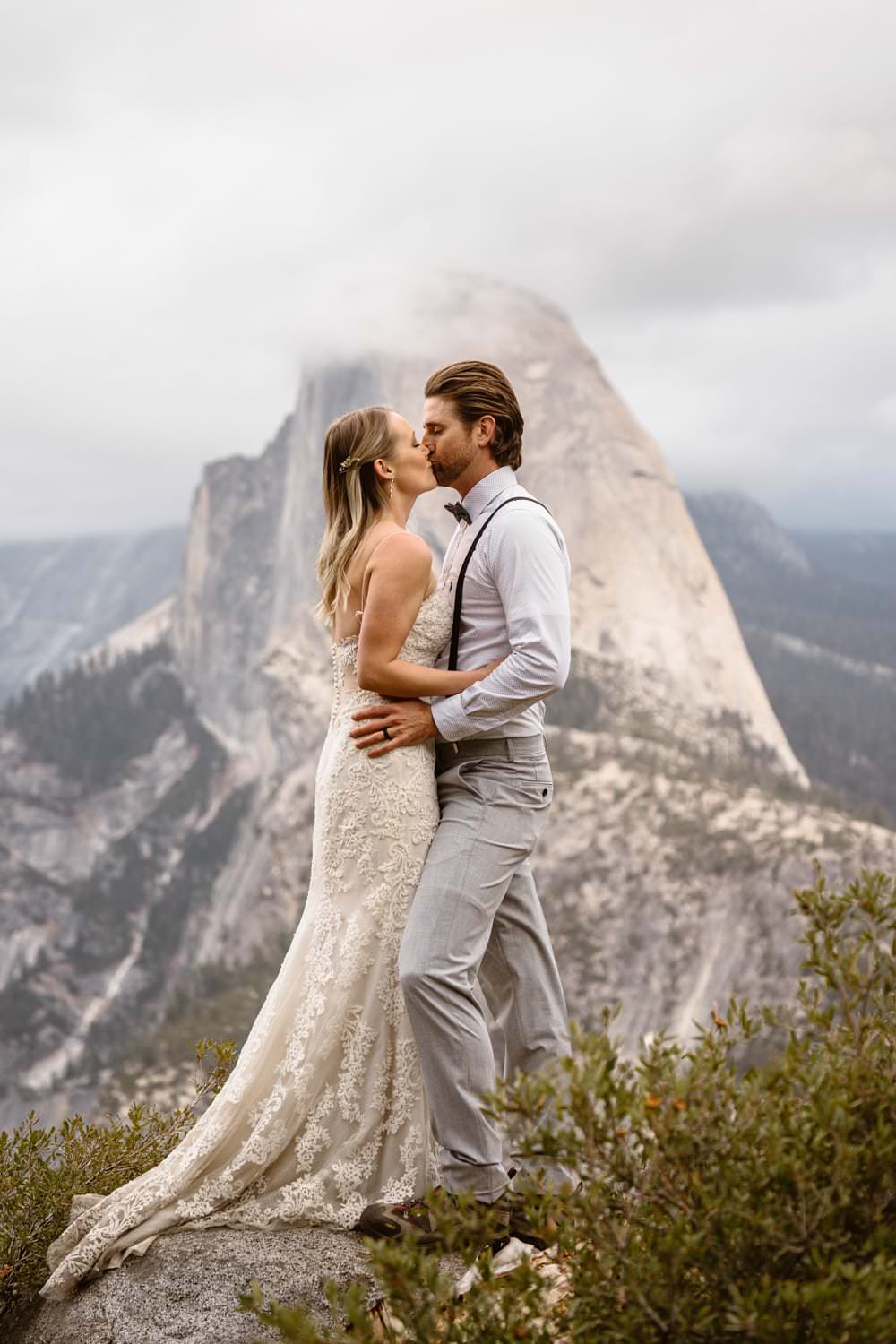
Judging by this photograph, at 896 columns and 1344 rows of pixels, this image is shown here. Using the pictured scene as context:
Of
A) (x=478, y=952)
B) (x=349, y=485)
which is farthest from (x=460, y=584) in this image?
(x=478, y=952)

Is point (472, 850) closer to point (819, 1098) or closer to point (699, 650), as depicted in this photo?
point (819, 1098)

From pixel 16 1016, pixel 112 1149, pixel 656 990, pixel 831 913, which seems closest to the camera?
pixel 831 913

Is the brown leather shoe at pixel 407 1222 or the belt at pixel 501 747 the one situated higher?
the belt at pixel 501 747

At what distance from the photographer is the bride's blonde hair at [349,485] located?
4.76 m

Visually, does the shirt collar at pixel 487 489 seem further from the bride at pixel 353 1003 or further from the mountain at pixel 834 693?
the mountain at pixel 834 693

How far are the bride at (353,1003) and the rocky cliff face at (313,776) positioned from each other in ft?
99.8

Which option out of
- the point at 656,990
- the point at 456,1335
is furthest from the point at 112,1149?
the point at 656,990

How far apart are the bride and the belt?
0.14 m

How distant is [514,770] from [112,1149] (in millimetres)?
2925

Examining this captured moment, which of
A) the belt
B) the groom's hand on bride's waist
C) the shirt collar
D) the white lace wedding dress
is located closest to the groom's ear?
the shirt collar

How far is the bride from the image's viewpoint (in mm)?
4633

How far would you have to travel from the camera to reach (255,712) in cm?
11675

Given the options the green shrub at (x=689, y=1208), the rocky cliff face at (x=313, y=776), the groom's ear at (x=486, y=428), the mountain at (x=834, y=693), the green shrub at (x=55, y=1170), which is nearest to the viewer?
the green shrub at (x=689, y=1208)

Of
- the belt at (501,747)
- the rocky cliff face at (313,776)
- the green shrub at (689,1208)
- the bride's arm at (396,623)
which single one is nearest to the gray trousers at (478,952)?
the belt at (501,747)
